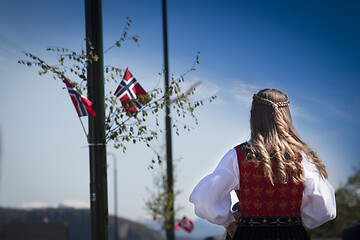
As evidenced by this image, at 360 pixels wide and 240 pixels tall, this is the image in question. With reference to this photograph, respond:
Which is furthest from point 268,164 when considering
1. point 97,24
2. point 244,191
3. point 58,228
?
point 58,228

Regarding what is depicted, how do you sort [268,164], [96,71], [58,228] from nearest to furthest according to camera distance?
[268,164]
[96,71]
[58,228]

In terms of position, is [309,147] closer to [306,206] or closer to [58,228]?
[306,206]

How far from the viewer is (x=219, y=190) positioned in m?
3.38

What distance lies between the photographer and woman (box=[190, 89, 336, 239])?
3316 millimetres

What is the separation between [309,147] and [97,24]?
7.91ft

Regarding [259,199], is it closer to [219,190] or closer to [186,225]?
[219,190]

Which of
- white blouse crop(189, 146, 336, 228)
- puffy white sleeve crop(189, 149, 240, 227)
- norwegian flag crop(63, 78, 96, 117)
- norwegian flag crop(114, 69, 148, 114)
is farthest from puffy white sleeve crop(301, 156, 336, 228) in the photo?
norwegian flag crop(114, 69, 148, 114)

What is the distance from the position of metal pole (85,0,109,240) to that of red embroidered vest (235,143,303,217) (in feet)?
5.91

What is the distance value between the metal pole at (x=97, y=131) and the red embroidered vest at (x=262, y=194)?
1801mm

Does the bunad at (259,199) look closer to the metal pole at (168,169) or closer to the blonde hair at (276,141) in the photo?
the blonde hair at (276,141)

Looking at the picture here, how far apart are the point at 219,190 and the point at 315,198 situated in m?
0.63

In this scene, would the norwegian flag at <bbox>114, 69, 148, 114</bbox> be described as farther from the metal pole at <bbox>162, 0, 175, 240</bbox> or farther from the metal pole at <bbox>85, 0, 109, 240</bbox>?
the metal pole at <bbox>162, 0, 175, 240</bbox>

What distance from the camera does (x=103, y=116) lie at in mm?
4867

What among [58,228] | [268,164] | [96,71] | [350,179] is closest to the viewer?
[268,164]
